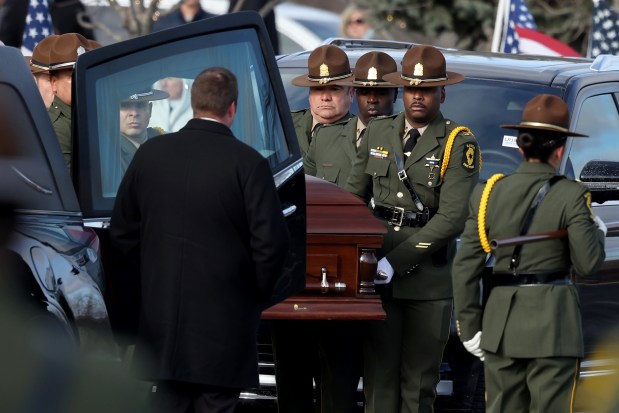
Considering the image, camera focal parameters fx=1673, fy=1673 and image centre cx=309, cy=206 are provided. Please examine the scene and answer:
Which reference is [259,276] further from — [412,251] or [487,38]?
[487,38]

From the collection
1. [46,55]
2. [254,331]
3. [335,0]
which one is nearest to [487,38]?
[335,0]

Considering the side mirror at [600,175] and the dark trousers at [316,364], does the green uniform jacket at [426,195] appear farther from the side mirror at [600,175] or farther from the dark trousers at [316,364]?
the side mirror at [600,175]

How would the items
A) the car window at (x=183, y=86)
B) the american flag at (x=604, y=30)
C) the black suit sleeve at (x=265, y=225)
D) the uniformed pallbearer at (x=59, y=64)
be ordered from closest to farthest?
the black suit sleeve at (x=265, y=225) < the car window at (x=183, y=86) < the uniformed pallbearer at (x=59, y=64) < the american flag at (x=604, y=30)

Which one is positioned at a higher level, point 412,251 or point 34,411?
point 34,411

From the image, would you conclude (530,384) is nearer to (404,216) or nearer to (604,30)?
(404,216)

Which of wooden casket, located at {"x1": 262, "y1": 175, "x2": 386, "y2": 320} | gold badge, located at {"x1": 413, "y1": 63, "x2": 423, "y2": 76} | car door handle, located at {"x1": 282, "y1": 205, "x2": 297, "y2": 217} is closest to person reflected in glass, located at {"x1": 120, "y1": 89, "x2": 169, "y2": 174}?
car door handle, located at {"x1": 282, "y1": 205, "x2": 297, "y2": 217}

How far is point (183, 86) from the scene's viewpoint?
660cm

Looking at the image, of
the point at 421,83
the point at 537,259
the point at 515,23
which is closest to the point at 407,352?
the point at 421,83

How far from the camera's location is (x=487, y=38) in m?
24.5

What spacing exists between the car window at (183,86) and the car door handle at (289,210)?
0.19 metres

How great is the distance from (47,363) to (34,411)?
0.24 m

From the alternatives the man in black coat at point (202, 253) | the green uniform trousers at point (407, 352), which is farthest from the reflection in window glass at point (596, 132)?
the man in black coat at point (202, 253)

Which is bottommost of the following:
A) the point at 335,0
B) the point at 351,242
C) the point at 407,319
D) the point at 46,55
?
the point at 335,0

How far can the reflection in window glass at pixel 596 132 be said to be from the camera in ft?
29.7
